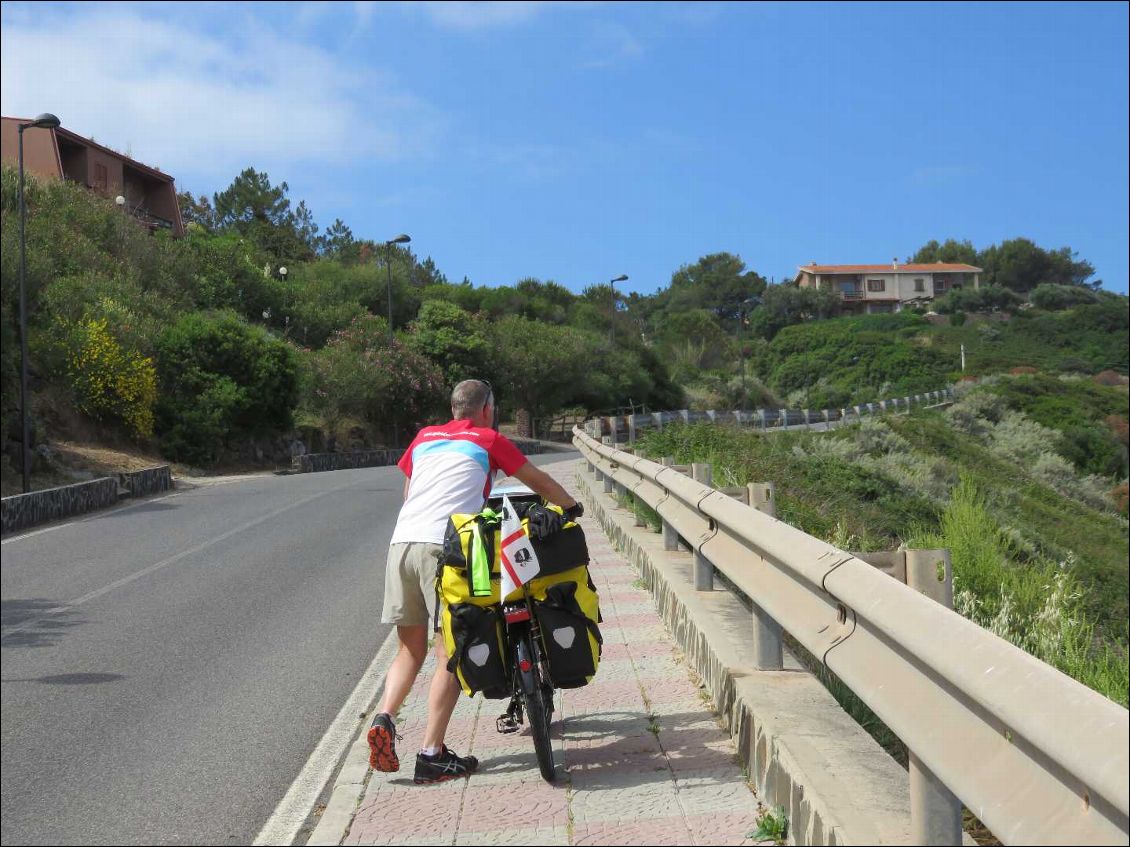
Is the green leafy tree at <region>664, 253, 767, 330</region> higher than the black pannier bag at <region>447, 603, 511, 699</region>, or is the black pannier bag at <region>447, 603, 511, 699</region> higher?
the green leafy tree at <region>664, 253, 767, 330</region>

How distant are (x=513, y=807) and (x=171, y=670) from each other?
400 centimetres

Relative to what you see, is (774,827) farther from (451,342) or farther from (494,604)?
(451,342)

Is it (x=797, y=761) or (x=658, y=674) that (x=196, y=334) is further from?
(x=797, y=761)

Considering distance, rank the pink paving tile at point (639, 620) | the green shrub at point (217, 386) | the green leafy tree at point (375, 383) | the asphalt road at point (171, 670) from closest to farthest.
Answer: the asphalt road at point (171, 670)
the pink paving tile at point (639, 620)
the green shrub at point (217, 386)
the green leafy tree at point (375, 383)

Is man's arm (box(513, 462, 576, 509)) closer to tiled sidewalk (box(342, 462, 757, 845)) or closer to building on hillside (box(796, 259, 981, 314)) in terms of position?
tiled sidewalk (box(342, 462, 757, 845))

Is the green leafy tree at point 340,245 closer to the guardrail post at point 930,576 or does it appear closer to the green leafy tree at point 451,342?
the green leafy tree at point 451,342

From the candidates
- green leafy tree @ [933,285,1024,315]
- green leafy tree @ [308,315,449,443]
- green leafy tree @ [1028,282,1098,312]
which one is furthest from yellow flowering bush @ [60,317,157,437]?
green leafy tree @ [1028,282,1098,312]

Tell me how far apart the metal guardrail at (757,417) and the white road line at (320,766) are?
11312mm

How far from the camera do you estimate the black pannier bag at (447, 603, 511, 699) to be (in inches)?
179

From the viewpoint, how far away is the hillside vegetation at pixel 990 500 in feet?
31.3

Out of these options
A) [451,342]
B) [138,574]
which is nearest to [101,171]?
[451,342]

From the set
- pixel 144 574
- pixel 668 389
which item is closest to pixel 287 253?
pixel 668 389

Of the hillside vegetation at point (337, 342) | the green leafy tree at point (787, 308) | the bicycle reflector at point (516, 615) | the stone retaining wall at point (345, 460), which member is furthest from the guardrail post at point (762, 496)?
the green leafy tree at point (787, 308)

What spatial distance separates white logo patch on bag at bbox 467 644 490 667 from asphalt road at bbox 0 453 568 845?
1173 mm
